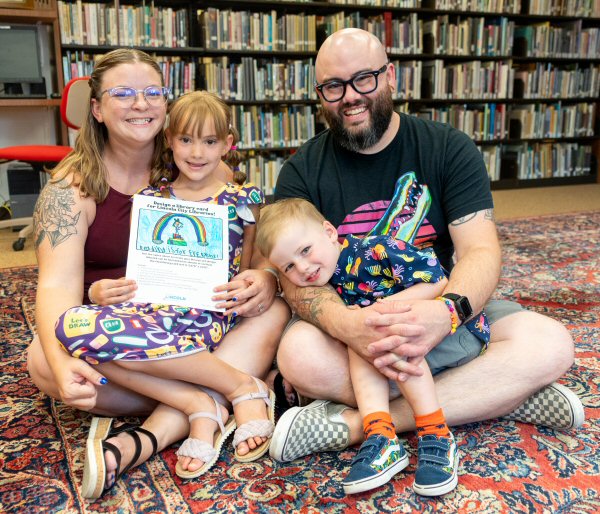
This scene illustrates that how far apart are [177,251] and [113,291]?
0.19m

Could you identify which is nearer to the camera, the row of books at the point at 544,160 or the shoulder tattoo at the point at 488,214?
the shoulder tattoo at the point at 488,214

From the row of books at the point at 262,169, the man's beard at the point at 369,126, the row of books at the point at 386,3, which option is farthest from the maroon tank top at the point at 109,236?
the row of books at the point at 386,3

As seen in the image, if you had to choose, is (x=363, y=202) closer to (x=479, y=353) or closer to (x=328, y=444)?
(x=479, y=353)

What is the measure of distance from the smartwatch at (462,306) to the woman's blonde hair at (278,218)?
0.38 m

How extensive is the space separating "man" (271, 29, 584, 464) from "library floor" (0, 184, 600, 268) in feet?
8.09

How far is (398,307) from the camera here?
1327 millimetres

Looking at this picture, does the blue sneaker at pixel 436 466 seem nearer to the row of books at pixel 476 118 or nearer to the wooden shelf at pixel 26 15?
the wooden shelf at pixel 26 15

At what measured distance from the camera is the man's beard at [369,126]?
168cm

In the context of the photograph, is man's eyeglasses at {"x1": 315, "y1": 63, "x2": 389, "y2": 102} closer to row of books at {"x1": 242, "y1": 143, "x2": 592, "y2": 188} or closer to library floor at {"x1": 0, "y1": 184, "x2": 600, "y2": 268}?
library floor at {"x1": 0, "y1": 184, "x2": 600, "y2": 268}

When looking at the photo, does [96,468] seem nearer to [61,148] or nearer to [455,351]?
[455,351]

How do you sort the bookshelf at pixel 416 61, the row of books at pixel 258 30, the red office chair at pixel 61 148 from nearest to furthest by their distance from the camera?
the red office chair at pixel 61 148 < the bookshelf at pixel 416 61 < the row of books at pixel 258 30

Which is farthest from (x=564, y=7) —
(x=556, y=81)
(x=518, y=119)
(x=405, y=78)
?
(x=405, y=78)

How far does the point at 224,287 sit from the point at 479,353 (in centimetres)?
66

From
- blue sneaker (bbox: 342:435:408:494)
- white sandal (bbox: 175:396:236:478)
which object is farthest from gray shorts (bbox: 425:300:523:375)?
white sandal (bbox: 175:396:236:478)
